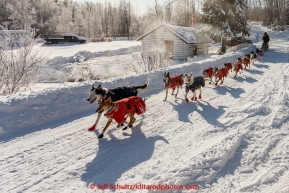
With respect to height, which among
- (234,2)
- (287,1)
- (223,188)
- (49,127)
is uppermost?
(287,1)

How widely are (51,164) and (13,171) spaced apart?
593 mm

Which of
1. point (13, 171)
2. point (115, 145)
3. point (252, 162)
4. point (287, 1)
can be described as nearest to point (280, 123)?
point (252, 162)

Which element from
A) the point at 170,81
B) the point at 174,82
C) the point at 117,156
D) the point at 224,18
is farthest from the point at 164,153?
the point at 224,18

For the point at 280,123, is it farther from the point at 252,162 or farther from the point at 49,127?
the point at 49,127

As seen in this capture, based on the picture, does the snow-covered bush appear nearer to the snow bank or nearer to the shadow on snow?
the shadow on snow

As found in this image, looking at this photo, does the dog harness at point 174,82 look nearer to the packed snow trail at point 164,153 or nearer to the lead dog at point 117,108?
the packed snow trail at point 164,153

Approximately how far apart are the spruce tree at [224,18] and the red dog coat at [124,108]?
24.3 m

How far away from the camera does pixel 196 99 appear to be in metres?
8.29

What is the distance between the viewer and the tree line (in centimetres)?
2709

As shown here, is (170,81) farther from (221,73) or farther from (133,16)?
(133,16)

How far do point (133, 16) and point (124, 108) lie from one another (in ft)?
288

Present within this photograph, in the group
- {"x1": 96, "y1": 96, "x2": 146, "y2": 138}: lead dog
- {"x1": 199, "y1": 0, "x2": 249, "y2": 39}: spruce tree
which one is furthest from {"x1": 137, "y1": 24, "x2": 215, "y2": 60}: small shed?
{"x1": 96, "y1": 96, "x2": 146, "y2": 138}: lead dog

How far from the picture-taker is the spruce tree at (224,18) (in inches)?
1055

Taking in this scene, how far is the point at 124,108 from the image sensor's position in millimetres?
5164
